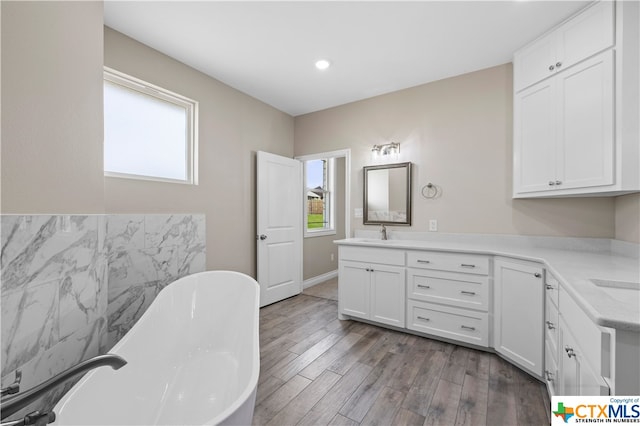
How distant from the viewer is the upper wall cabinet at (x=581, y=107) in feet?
5.68

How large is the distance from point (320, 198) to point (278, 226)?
1.64 m

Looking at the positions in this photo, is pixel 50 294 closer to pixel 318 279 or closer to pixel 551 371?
pixel 551 371

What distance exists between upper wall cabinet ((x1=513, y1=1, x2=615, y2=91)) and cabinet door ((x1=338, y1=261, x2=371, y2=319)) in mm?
2296

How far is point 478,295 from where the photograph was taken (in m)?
2.31

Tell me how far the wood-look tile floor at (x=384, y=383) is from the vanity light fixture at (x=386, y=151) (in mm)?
2040

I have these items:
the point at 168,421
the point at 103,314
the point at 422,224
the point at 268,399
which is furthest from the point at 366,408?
the point at 422,224

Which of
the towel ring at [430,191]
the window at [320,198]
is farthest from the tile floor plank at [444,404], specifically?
the window at [320,198]

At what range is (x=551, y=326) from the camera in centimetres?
166

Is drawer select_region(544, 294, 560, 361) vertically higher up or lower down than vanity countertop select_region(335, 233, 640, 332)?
lower down

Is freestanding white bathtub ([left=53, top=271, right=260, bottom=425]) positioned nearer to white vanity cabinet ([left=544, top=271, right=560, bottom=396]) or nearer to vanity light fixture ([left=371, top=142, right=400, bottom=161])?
white vanity cabinet ([left=544, top=271, right=560, bottom=396])

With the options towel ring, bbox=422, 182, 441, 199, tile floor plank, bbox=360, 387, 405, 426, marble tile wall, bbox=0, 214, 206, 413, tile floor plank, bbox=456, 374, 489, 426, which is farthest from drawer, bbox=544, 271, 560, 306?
marble tile wall, bbox=0, 214, 206, 413

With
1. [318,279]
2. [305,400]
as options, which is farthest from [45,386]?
[318,279]

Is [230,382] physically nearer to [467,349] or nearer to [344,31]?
[467,349]

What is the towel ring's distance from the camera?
305 centimetres
